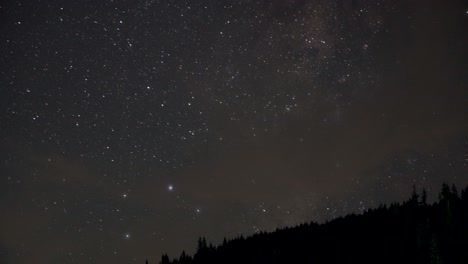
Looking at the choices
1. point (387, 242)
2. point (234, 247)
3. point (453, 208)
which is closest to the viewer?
point (387, 242)

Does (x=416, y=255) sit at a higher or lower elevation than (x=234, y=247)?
lower

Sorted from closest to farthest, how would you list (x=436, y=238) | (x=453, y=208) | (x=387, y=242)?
(x=436, y=238)
(x=387, y=242)
(x=453, y=208)

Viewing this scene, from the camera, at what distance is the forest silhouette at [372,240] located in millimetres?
70375

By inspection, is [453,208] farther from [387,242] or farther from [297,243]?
[297,243]

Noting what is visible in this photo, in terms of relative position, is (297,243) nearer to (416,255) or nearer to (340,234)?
(340,234)

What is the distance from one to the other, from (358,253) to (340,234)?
6870 millimetres

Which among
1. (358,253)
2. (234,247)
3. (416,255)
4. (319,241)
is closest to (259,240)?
(234,247)

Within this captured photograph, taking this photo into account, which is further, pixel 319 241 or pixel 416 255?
pixel 319 241

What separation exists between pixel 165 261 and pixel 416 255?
4723 centimetres

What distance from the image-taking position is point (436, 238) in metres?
68.5

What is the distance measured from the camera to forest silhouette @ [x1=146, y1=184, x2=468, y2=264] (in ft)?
231

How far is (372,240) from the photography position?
76.6 m

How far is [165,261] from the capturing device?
314 ft

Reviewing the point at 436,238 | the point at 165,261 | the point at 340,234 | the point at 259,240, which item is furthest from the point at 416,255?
the point at 165,261
